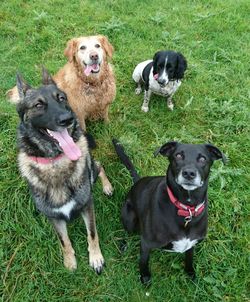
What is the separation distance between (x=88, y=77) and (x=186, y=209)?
2.24 m

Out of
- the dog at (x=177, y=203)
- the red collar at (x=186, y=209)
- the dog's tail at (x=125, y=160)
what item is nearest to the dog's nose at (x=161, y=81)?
the dog's tail at (x=125, y=160)

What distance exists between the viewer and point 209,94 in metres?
5.22

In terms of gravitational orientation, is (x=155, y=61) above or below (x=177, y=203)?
above

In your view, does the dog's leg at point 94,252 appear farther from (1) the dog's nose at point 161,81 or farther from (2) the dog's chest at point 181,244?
(1) the dog's nose at point 161,81

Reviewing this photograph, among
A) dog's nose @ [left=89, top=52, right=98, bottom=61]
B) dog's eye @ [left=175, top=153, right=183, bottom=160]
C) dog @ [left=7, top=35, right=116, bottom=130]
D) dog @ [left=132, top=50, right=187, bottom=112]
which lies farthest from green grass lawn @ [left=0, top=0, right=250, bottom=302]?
dog's eye @ [left=175, top=153, right=183, bottom=160]

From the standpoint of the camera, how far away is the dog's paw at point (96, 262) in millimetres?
3473

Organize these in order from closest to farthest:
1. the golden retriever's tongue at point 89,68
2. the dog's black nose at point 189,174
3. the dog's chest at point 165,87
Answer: the dog's black nose at point 189,174 < the golden retriever's tongue at point 89,68 < the dog's chest at point 165,87

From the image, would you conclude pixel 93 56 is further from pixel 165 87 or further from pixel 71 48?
pixel 165 87

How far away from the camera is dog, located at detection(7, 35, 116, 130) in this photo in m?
4.16

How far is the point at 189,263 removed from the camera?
3352mm

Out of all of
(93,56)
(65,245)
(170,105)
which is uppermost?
(93,56)

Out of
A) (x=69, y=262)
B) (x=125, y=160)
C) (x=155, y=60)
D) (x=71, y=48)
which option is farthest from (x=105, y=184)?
(x=155, y=60)

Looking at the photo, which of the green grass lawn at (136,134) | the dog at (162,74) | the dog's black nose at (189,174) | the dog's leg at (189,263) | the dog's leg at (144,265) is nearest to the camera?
the dog's black nose at (189,174)

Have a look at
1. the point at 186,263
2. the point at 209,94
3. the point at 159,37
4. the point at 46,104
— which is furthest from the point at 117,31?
the point at 186,263
